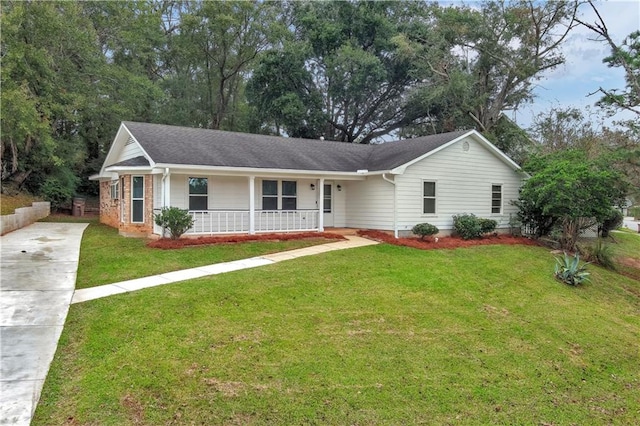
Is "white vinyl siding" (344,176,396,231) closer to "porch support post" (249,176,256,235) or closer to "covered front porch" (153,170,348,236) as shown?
"covered front porch" (153,170,348,236)

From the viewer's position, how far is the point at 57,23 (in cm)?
2030

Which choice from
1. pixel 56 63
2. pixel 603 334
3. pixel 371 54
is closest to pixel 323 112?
pixel 371 54

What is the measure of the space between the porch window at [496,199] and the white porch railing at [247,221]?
736cm

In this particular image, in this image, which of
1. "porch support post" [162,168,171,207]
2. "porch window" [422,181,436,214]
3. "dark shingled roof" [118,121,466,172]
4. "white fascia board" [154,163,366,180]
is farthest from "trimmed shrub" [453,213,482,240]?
"porch support post" [162,168,171,207]

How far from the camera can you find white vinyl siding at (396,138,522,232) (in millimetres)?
16062

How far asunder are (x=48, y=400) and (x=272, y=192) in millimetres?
12133

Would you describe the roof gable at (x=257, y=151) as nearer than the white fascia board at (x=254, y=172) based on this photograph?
No

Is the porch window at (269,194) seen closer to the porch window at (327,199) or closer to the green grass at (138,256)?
the porch window at (327,199)

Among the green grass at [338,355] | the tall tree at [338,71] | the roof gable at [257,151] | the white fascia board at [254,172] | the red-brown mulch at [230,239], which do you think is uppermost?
the tall tree at [338,71]

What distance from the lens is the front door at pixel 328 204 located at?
18.0 m

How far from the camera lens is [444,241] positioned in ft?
50.5

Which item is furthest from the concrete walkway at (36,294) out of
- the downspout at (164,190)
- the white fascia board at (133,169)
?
the white fascia board at (133,169)

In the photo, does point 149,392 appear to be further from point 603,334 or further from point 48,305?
point 603,334

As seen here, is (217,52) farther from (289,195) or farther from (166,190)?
(166,190)
